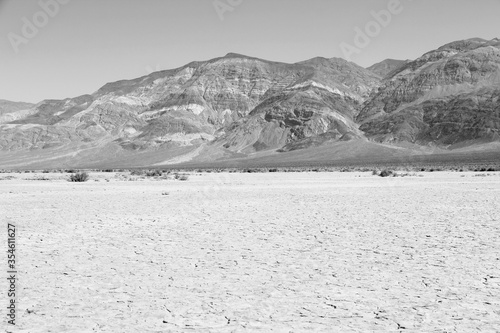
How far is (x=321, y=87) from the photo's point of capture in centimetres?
17750

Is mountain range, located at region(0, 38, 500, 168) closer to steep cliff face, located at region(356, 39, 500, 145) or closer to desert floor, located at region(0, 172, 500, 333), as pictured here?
steep cliff face, located at region(356, 39, 500, 145)

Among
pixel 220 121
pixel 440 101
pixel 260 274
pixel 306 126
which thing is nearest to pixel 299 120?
pixel 306 126

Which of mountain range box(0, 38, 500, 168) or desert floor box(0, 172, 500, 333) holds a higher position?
mountain range box(0, 38, 500, 168)

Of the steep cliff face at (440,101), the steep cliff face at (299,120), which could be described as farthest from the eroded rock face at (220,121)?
the steep cliff face at (440,101)

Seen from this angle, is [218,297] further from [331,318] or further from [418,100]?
[418,100]

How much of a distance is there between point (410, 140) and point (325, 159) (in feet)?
98.2

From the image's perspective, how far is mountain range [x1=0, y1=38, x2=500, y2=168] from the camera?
13138 cm

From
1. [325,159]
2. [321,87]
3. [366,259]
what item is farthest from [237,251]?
[321,87]

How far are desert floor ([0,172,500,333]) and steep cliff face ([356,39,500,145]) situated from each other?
127 metres

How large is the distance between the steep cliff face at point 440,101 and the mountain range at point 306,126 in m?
0.30

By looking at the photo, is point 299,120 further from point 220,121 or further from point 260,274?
point 260,274

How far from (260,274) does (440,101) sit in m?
154

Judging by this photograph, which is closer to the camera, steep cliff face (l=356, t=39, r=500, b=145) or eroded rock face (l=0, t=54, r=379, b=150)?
steep cliff face (l=356, t=39, r=500, b=145)

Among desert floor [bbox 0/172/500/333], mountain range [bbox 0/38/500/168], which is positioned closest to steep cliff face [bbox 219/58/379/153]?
mountain range [bbox 0/38/500/168]
